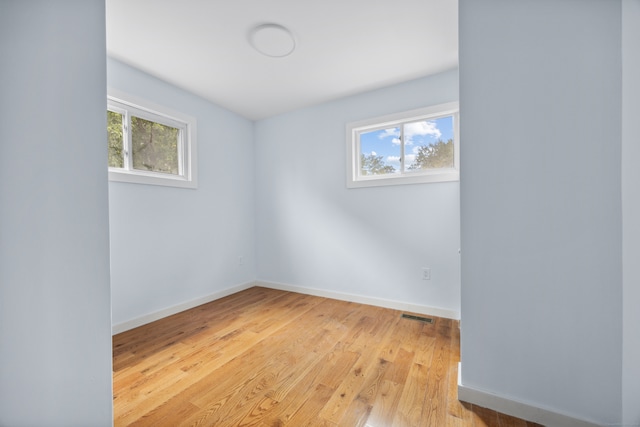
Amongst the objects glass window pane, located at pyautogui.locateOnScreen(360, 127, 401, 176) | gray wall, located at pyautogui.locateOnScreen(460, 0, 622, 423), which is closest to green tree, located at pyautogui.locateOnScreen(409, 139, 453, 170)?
glass window pane, located at pyautogui.locateOnScreen(360, 127, 401, 176)

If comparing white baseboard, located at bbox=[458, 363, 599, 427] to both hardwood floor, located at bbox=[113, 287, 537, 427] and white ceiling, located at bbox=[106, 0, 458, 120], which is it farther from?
white ceiling, located at bbox=[106, 0, 458, 120]

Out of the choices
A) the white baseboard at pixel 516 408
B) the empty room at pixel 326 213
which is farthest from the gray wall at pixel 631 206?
the white baseboard at pixel 516 408

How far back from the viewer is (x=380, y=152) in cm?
294

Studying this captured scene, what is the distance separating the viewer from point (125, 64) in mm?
2289

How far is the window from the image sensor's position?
2.55m

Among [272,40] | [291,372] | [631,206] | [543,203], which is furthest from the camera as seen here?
[272,40]

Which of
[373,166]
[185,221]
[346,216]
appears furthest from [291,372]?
[373,166]

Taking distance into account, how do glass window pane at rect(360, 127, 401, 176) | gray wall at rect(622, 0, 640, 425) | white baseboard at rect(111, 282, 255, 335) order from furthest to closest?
glass window pane at rect(360, 127, 401, 176) < white baseboard at rect(111, 282, 255, 335) < gray wall at rect(622, 0, 640, 425)

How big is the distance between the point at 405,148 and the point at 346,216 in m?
1.01

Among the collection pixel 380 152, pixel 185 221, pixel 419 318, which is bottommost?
pixel 419 318

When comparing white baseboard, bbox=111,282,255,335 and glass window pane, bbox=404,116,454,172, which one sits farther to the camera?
glass window pane, bbox=404,116,454,172

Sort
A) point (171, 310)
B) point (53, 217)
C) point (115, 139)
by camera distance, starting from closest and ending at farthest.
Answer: point (53, 217), point (115, 139), point (171, 310)

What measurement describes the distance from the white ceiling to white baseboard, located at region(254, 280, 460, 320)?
2.36 metres

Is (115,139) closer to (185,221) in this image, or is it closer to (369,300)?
(185,221)
